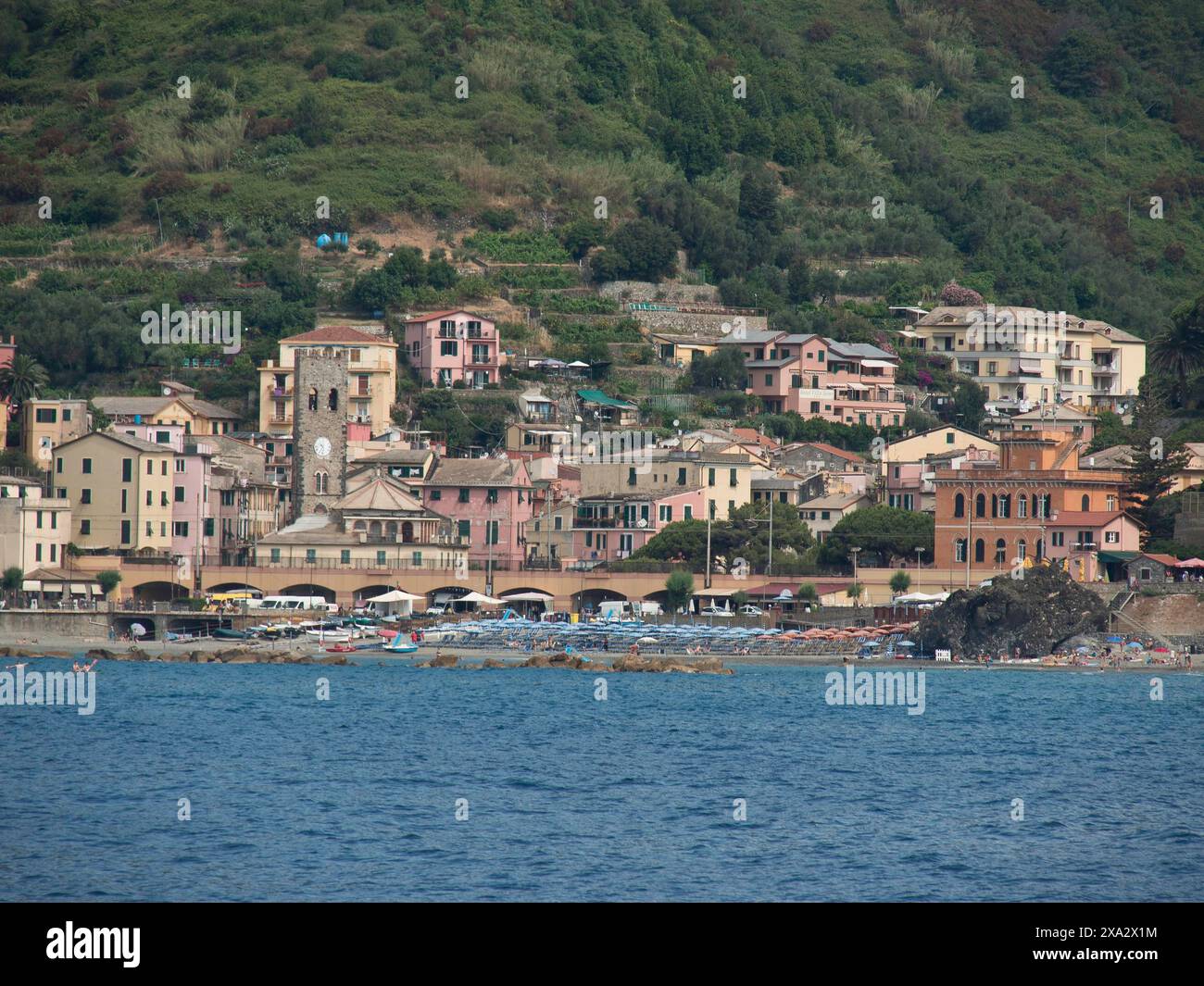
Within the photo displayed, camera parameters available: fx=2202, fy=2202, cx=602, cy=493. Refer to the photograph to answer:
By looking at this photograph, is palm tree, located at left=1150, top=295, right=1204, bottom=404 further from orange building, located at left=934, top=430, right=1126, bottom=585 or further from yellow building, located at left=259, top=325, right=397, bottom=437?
yellow building, located at left=259, top=325, right=397, bottom=437

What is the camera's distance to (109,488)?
302 ft

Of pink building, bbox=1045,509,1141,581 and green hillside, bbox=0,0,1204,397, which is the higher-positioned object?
green hillside, bbox=0,0,1204,397

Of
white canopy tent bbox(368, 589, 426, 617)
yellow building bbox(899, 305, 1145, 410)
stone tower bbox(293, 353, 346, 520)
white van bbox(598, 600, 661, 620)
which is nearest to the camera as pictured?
white canopy tent bbox(368, 589, 426, 617)

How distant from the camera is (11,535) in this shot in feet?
288

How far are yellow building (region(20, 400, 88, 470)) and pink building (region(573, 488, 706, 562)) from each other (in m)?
23.4

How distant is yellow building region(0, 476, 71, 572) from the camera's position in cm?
8781

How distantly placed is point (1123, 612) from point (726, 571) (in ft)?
55.3

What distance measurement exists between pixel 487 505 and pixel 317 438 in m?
8.67

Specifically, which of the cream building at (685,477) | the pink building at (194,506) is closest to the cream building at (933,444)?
the cream building at (685,477)

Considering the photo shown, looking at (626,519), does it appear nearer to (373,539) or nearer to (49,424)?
(373,539)

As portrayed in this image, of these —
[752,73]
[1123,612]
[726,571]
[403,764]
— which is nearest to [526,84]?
[752,73]

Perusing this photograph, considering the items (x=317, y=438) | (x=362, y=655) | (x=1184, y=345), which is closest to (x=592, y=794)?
(x=362, y=655)

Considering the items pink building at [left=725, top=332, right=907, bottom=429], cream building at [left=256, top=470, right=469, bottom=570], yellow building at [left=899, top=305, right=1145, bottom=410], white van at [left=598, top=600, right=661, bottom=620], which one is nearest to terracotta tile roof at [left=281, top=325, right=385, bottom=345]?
cream building at [left=256, top=470, right=469, bottom=570]
